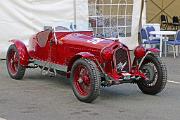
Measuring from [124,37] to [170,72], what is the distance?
4.65 m

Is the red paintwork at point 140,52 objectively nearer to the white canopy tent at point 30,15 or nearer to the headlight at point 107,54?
the headlight at point 107,54

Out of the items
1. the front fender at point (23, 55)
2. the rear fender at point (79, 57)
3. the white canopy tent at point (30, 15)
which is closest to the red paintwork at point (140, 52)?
the rear fender at point (79, 57)

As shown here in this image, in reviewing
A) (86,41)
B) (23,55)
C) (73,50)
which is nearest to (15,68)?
(23,55)

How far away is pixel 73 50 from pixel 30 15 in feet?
18.0

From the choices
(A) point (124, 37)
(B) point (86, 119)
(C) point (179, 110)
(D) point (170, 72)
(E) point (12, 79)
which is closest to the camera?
(B) point (86, 119)

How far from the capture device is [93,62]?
7.70 metres

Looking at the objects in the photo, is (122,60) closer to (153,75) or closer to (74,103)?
A: (153,75)

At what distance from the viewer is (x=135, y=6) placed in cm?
1600

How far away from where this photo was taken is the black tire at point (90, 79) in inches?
293

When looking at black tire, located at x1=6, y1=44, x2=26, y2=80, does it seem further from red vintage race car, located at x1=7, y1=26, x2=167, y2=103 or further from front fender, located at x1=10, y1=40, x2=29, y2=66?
red vintage race car, located at x1=7, y1=26, x2=167, y2=103

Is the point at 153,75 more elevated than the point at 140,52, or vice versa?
the point at 140,52

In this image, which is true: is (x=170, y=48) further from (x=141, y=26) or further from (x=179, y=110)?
(x=179, y=110)

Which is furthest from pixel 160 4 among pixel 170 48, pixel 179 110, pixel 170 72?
pixel 179 110

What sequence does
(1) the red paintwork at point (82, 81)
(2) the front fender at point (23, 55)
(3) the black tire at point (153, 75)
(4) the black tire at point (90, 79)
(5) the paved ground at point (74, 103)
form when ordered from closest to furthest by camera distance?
(5) the paved ground at point (74, 103), (4) the black tire at point (90, 79), (1) the red paintwork at point (82, 81), (3) the black tire at point (153, 75), (2) the front fender at point (23, 55)
